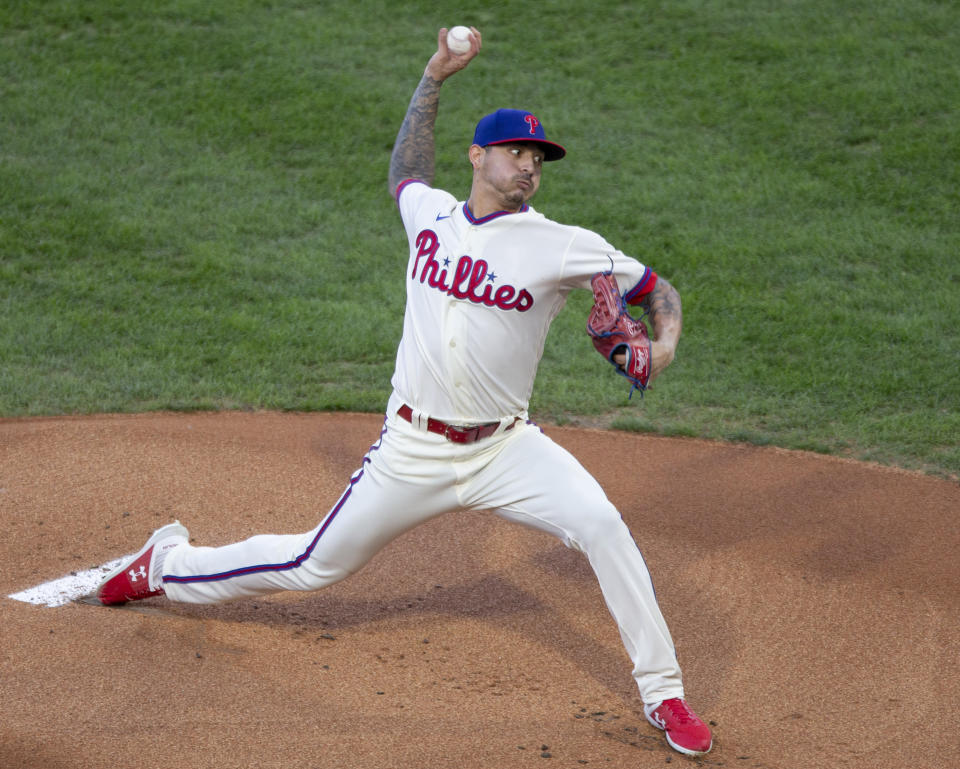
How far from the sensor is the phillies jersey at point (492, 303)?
4.11 m

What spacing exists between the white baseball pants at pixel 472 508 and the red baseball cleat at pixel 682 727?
43mm

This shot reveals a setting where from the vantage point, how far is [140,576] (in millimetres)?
4680

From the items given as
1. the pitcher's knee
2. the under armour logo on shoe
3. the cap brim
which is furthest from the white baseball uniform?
the under armour logo on shoe

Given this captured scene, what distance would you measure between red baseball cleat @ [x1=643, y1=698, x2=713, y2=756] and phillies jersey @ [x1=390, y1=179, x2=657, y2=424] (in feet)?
3.82

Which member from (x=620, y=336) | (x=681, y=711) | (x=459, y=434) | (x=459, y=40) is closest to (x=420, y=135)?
(x=459, y=40)

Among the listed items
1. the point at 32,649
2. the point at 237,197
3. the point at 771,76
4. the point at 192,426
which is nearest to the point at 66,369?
the point at 192,426

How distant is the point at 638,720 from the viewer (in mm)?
4164

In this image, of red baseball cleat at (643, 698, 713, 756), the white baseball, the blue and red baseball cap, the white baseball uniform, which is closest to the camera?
red baseball cleat at (643, 698, 713, 756)

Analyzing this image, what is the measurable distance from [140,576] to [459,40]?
2500 millimetres

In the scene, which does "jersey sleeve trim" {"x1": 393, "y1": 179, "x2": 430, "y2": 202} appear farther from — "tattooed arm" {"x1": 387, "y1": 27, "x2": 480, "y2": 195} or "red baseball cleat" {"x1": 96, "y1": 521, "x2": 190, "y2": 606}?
"red baseball cleat" {"x1": 96, "y1": 521, "x2": 190, "y2": 606}

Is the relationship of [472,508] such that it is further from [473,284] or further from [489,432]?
[473,284]

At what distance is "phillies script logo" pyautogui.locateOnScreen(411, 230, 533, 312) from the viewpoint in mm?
4102

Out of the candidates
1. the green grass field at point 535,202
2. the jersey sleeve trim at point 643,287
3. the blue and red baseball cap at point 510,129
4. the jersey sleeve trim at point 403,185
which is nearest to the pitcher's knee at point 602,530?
the jersey sleeve trim at point 643,287

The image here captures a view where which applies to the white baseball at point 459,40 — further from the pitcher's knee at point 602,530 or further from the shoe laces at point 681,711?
the shoe laces at point 681,711
